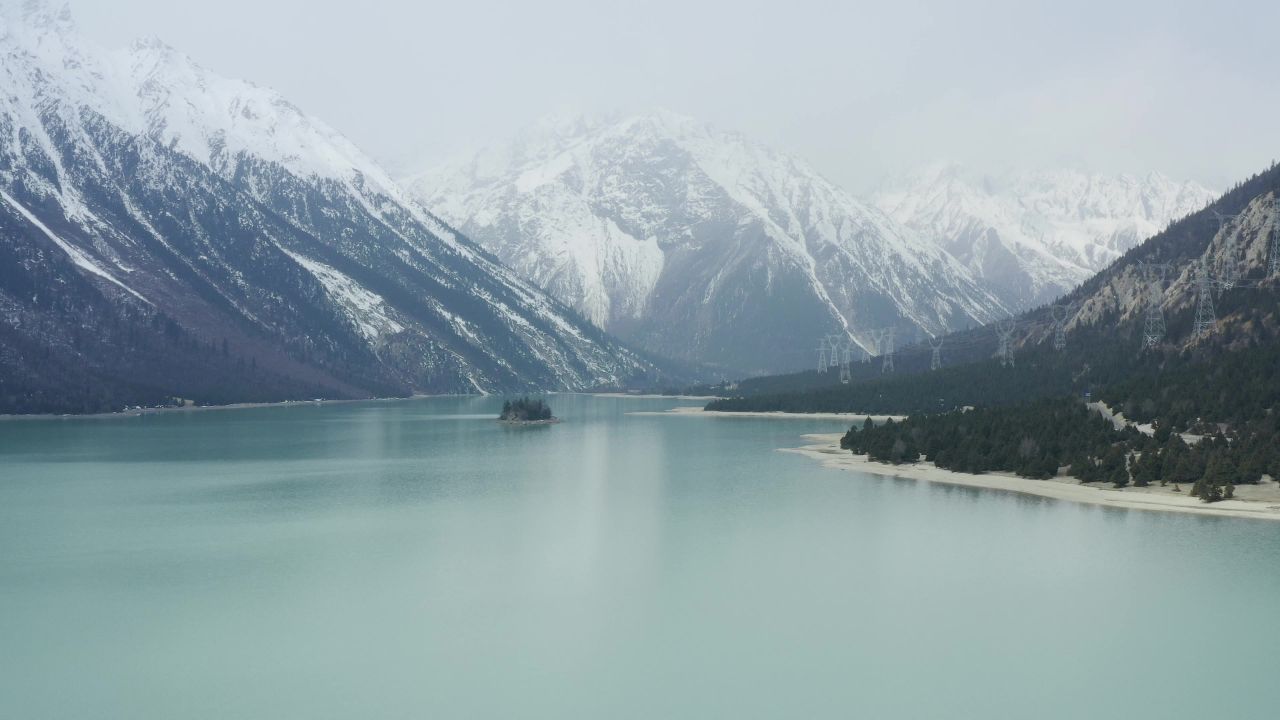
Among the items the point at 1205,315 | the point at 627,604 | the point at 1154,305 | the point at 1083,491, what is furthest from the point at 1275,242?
the point at 627,604

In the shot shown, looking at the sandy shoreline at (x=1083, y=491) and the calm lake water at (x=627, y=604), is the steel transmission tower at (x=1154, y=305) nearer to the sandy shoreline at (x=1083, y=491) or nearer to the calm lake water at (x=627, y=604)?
the sandy shoreline at (x=1083, y=491)

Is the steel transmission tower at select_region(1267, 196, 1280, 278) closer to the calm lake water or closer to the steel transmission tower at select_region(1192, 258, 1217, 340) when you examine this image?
the steel transmission tower at select_region(1192, 258, 1217, 340)

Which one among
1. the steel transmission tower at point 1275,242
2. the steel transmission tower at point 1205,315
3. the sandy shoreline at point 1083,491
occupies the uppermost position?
the steel transmission tower at point 1275,242

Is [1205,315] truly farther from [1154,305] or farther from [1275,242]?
[1154,305]

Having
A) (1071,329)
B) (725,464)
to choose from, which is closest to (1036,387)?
(1071,329)

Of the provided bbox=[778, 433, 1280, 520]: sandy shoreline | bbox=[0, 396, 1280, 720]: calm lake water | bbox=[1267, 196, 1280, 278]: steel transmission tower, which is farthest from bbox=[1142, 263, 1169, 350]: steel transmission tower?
bbox=[0, 396, 1280, 720]: calm lake water

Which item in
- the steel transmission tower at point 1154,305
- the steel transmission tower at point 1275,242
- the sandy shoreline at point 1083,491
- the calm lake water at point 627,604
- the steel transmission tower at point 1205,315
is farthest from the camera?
the steel transmission tower at point 1154,305

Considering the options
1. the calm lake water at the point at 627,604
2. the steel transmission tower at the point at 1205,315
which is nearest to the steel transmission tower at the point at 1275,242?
the steel transmission tower at the point at 1205,315
